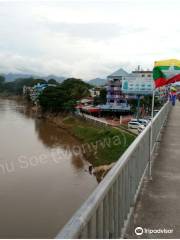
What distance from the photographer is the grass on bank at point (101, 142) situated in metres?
22.6

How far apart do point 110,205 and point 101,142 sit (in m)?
25.9

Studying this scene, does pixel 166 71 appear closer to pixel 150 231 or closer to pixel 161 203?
pixel 161 203

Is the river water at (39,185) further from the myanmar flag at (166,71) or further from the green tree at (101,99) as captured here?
the green tree at (101,99)

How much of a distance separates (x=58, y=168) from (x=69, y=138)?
13324mm

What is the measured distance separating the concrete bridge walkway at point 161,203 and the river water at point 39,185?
6.99 m

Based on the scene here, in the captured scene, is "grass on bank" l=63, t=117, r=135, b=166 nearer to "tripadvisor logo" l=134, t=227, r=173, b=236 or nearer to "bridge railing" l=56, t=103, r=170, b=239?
"bridge railing" l=56, t=103, r=170, b=239

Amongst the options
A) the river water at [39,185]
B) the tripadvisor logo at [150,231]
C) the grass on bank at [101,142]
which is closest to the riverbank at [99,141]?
the grass on bank at [101,142]

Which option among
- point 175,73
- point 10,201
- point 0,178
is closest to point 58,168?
point 0,178

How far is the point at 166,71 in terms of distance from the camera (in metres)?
4.80

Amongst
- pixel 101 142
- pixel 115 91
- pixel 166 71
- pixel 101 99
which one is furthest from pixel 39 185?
pixel 101 99

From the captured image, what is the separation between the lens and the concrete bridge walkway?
9.55 ft

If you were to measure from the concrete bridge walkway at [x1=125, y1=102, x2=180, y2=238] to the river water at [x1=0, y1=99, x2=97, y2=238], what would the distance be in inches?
275

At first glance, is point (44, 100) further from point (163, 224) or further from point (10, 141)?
point (163, 224)

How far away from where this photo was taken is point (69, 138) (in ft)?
108
